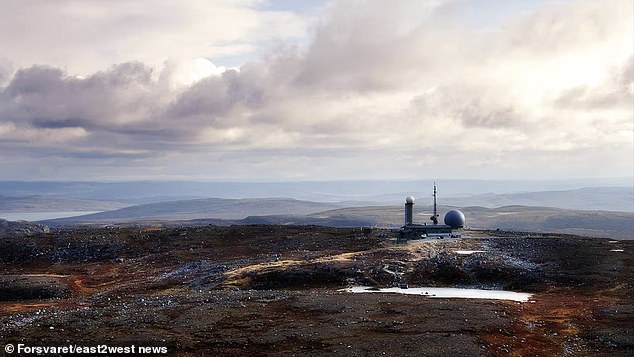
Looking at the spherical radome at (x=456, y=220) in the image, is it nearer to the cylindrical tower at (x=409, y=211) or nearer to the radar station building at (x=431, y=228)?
the radar station building at (x=431, y=228)

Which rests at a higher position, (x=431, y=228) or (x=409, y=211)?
(x=409, y=211)

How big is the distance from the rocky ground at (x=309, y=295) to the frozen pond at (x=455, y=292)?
2032mm

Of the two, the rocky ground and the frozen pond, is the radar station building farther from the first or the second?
the frozen pond

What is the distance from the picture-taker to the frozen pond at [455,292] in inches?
2126

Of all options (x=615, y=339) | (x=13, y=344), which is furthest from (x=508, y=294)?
(x=13, y=344)

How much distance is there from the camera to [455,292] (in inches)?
2255

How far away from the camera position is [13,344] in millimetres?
33750

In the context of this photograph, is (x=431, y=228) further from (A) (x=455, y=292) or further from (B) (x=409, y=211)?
(A) (x=455, y=292)

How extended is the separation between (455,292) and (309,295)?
54.5 feet

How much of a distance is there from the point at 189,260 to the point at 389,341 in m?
55.3

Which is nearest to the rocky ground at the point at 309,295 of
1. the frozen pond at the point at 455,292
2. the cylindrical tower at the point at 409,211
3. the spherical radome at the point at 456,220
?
the frozen pond at the point at 455,292

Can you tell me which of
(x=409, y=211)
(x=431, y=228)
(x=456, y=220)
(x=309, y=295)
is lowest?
(x=309, y=295)

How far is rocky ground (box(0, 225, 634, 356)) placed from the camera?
35938mm

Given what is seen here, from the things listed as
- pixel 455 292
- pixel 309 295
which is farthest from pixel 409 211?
pixel 309 295
